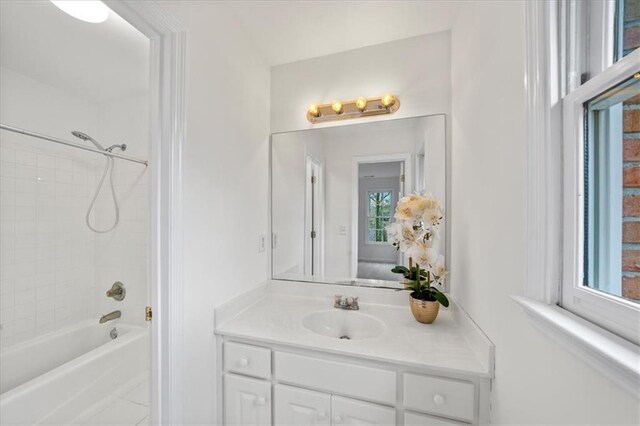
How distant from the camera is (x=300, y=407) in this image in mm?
1070

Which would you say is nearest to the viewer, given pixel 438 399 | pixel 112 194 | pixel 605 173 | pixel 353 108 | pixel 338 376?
pixel 605 173

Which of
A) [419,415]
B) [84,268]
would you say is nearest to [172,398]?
[419,415]

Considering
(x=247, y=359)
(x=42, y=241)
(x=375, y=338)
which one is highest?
(x=42, y=241)

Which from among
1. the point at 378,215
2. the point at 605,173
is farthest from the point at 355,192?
the point at 605,173

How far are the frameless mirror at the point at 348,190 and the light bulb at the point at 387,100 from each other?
10 centimetres

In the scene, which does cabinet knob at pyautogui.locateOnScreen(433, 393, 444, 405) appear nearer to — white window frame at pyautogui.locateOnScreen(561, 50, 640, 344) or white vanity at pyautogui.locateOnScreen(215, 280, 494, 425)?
white vanity at pyautogui.locateOnScreen(215, 280, 494, 425)

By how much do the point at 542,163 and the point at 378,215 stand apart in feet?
3.31

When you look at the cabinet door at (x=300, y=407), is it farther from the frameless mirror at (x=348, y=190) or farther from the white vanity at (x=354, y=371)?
the frameless mirror at (x=348, y=190)

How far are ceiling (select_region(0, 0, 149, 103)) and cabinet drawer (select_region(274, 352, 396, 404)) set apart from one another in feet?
6.39

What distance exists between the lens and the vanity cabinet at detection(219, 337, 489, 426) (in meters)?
0.92

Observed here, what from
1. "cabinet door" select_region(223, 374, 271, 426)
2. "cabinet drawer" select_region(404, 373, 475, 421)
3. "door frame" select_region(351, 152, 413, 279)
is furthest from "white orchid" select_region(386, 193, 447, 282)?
"cabinet door" select_region(223, 374, 271, 426)

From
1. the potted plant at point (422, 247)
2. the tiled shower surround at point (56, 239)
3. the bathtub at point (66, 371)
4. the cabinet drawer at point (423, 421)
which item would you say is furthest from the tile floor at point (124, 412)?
the potted plant at point (422, 247)

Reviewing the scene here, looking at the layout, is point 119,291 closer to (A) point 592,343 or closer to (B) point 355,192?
(B) point 355,192

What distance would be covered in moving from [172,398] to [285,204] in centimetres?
119
